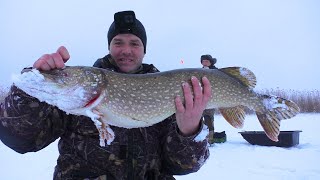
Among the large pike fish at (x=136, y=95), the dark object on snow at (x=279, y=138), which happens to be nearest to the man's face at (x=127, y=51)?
the large pike fish at (x=136, y=95)

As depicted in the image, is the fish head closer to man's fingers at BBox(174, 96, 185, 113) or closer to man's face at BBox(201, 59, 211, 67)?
man's fingers at BBox(174, 96, 185, 113)

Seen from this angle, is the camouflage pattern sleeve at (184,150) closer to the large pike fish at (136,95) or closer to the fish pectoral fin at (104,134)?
the large pike fish at (136,95)

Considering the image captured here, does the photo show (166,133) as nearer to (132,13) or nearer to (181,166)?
(181,166)

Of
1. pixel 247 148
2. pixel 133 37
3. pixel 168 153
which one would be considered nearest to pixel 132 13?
pixel 133 37

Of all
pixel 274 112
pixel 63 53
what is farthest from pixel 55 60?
pixel 274 112

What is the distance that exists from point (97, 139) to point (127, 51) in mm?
682

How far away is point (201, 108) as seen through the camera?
6.30 feet

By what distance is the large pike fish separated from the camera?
5.59 ft

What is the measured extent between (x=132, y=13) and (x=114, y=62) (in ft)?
1.55

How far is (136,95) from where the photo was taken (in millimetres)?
1883

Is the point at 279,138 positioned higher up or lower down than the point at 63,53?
lower down

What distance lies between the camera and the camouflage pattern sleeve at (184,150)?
78.2 inches

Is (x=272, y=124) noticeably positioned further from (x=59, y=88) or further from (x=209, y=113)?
(x=209, y=113)

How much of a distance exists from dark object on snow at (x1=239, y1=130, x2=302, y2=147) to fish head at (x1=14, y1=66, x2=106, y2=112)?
4171 mm
